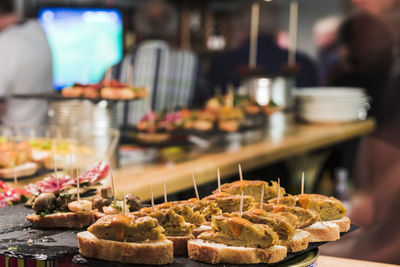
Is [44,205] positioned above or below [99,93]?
below

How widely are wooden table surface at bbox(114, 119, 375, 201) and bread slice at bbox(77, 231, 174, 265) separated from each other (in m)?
1.05

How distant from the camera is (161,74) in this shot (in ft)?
25.5

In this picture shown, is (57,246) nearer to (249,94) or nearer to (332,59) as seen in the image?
(249,94)

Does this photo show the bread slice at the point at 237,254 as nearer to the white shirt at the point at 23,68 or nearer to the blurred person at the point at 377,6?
the white shirt at the point at 23,68

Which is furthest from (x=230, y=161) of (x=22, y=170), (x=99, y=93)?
(x=22, y=170)

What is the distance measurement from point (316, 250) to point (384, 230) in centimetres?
494

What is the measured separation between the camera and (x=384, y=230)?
22.4 feet

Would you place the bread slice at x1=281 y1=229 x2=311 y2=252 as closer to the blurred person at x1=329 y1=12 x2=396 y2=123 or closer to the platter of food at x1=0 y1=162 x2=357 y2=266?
the platter of food at x1=0 y1=162 x2=357 y2=266

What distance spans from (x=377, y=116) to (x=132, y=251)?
5.66m

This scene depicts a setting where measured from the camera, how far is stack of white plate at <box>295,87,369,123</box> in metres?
6.70

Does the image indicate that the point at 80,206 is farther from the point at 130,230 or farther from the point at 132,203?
the point at 130,230

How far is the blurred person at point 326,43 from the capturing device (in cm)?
730

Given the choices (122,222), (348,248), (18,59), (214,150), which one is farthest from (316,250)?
(348,248)

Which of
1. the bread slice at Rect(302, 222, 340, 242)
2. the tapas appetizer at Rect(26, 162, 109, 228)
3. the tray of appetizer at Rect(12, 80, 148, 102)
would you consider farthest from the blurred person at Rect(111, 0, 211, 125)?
the bread slice at Rect(302, 222, 340, 242)
